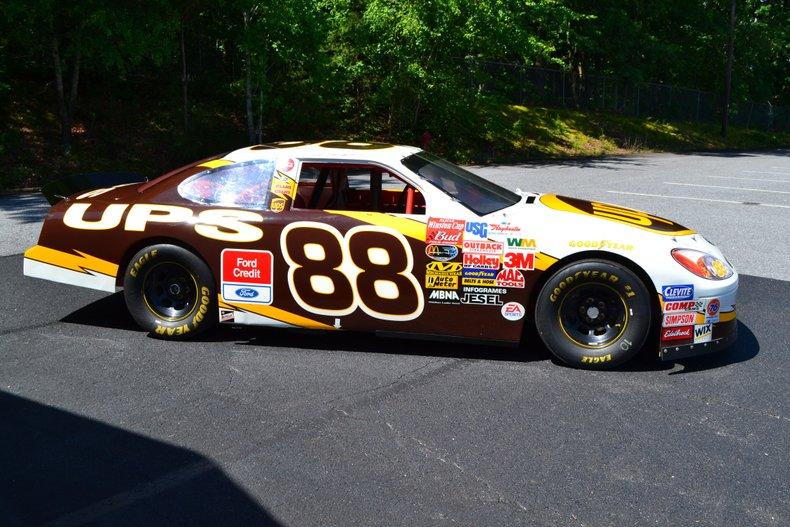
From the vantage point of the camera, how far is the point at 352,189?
5887 millimetres

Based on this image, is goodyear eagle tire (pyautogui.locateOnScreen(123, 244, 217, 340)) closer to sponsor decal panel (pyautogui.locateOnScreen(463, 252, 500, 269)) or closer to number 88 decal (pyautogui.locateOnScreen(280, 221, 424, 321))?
number 88 decal (pyautogui.locateOnScreen(280, 221, 424, 321))

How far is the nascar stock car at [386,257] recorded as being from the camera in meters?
4.97

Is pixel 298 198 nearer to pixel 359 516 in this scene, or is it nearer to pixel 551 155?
pixel 359 516

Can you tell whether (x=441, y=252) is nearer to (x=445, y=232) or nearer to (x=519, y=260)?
(x=445, y=232)

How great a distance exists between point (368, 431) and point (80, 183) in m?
3.85

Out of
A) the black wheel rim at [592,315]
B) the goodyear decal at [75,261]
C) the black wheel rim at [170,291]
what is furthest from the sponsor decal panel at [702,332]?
the goodyear decal at [75,261]

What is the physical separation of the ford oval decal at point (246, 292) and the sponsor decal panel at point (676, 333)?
2.78m

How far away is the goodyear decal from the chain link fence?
19.7 meters

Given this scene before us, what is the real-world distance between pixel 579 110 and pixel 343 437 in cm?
3235

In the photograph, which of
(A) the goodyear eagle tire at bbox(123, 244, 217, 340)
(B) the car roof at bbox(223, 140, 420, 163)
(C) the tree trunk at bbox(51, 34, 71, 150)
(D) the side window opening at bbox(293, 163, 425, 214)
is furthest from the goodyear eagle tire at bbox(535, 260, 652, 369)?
(C) the tree trunk at bbox(51, 34, 71, 150)

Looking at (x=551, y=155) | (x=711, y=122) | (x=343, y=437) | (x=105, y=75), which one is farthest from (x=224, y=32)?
(x=711, y=122)

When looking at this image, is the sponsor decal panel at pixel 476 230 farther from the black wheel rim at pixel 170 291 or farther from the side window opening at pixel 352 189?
the black wheel rim at pixel 170 291

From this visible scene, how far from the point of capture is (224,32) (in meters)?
19.8

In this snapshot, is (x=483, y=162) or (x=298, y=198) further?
(x=483, y=162)
